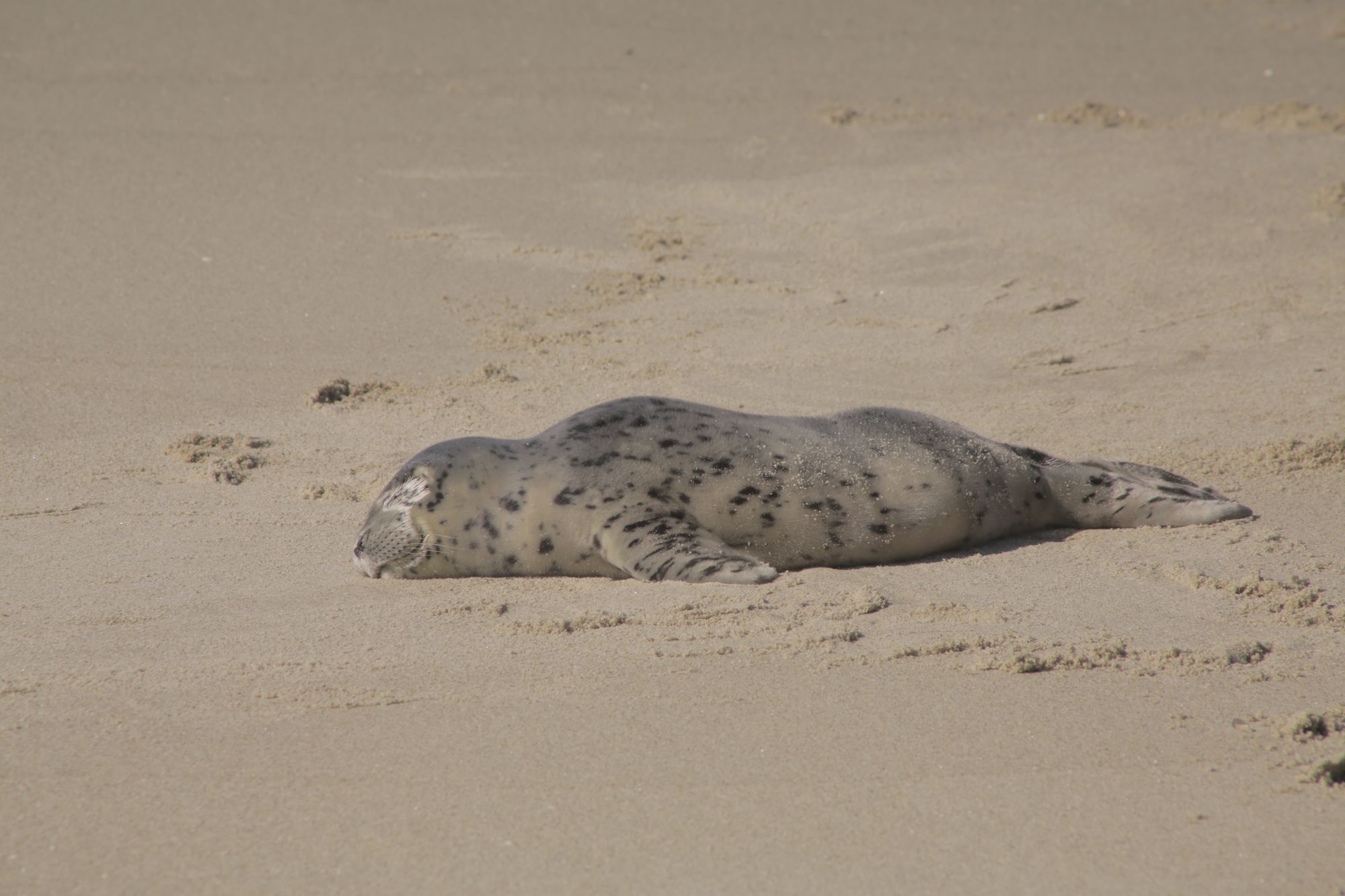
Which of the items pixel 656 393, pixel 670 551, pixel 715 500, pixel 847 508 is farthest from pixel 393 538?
pixel 656 393

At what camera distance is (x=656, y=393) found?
5.59 metres

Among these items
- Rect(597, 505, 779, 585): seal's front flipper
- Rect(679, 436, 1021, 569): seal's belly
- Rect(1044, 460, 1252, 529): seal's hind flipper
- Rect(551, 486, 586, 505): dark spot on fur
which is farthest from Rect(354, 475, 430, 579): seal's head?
Rect(1044, 460, 1252, 529): seal's hind flipper

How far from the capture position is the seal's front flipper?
3.82m

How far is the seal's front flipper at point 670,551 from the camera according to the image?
12.5ft

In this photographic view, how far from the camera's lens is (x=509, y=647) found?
342cm

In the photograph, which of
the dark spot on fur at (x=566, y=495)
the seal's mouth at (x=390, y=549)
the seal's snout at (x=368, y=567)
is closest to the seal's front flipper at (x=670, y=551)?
the dark spot on fur at (x=566, y=495)

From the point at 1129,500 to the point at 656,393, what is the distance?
2.04 metres

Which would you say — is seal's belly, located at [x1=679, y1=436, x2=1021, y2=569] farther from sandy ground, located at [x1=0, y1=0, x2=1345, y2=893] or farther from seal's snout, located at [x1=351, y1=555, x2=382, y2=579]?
seal's snout, located at [x1=351, y1=555, x2=382, y2=579]

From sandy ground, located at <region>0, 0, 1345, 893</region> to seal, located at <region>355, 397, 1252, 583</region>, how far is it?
0.11 metres

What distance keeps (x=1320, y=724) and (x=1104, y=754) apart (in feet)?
1.66

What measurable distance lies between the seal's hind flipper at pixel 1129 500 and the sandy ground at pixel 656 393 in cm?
9

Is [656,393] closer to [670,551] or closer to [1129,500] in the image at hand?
[670,551]

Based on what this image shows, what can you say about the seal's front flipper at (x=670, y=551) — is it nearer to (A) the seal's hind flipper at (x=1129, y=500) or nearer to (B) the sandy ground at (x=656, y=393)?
(B) the sandy ground at (x=656, y=393)

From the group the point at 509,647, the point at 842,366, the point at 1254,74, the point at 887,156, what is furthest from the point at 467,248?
the point at 1254,74
